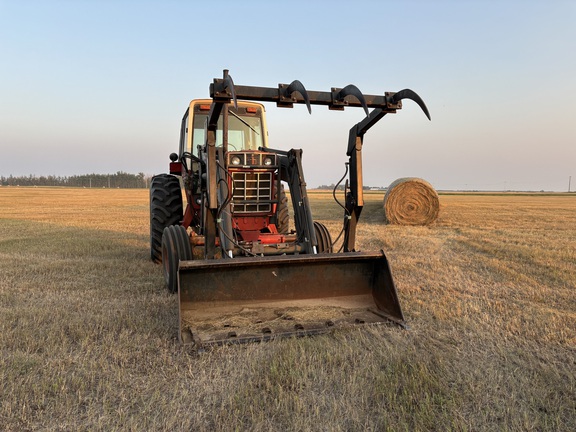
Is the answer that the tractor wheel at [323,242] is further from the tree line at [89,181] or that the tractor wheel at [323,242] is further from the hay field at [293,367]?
the tree line at [89,181]

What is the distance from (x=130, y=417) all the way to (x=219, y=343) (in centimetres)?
106

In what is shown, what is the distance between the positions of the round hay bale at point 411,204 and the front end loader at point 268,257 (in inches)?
354

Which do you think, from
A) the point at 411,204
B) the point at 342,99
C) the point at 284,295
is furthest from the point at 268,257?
the point at 411,204

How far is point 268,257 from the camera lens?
416cm

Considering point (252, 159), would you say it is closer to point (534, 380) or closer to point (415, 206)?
point (534, 380)

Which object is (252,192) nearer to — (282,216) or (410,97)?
(282,216)

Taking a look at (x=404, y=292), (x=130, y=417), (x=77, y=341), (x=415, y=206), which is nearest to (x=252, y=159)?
(x=404, y=292)

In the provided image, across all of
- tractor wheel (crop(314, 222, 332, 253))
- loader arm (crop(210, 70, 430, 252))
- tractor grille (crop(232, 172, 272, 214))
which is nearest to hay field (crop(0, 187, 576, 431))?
tractor wheel (crop(314, 222, 332, 253))

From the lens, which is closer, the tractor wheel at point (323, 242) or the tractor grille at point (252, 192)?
the tractor grille at point (252, 192)

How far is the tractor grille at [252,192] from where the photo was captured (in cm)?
538

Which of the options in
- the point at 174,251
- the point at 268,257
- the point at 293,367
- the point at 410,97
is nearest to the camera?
the point at 293,367

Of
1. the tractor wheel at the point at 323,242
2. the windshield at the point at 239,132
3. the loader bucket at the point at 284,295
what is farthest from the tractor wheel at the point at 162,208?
the loader bucket at the point at 284,295

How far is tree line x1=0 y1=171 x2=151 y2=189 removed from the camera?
86.7 m

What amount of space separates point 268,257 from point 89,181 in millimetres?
93840
